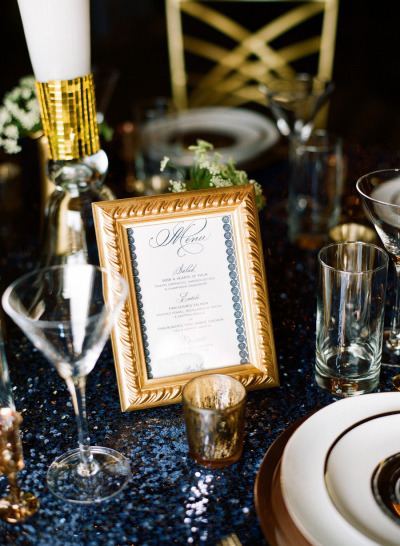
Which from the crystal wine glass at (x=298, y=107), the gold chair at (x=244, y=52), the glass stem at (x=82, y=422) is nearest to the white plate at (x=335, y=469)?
the glass stem at (x=82, y=422)

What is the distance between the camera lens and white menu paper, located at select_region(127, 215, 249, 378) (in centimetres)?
83

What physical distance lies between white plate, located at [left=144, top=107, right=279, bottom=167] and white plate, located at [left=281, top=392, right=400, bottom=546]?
82 centimetres

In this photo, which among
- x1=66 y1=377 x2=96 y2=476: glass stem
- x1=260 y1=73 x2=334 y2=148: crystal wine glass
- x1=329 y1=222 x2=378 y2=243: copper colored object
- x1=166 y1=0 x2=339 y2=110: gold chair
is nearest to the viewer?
x1=66 y1=377 x2=96 y2=476: glass stem

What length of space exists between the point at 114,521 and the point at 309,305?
51cm

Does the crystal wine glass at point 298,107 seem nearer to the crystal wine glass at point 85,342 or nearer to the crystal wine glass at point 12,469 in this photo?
the crystal wine glass at point 85,342

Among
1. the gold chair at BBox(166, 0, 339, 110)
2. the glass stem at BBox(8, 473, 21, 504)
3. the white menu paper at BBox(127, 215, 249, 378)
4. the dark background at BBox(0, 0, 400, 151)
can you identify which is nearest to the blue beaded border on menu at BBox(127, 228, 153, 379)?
the white menu paper at BBox(127, 215, 249, 378)

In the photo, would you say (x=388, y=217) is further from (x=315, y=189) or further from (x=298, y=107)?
(x=298, y=107)

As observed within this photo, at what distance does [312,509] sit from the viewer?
2.15ft

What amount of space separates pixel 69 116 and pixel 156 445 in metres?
0.49

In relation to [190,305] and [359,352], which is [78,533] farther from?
[359,352]

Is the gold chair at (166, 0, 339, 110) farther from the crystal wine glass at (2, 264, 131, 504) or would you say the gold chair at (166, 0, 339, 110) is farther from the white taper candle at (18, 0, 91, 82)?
the crystal wine glass at (2, 264, 131, 504)

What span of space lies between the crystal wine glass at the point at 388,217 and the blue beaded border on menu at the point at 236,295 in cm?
20

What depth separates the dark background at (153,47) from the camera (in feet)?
12.1

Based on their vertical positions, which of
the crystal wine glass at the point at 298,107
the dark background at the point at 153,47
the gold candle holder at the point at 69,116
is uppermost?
the gold candle holder at the point at 69,116
